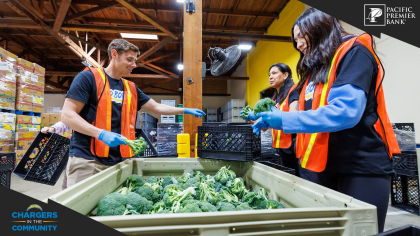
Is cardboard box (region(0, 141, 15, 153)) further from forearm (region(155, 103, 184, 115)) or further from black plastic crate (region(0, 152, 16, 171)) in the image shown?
forearm (region(155, 103, 184, 115))

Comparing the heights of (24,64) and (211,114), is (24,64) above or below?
above

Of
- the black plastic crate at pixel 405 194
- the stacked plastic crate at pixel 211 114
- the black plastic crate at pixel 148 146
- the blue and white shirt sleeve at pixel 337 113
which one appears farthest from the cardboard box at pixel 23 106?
the stacked plastic crate at pixel 211 114

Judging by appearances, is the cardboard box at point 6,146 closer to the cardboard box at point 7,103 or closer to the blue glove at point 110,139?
the cardboard box at point 7,103

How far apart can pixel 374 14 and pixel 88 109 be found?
3.83 metres

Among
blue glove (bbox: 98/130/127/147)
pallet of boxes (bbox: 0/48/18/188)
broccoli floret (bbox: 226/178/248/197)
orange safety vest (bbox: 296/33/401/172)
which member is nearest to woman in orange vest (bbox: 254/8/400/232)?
orange safety vest (bbox: 296/33/401/172)

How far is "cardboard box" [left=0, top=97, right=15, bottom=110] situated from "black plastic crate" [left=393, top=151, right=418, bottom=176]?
7.82 m

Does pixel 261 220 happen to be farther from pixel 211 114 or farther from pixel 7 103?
pixel 211 114

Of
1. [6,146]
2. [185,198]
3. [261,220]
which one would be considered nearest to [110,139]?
[185,198]

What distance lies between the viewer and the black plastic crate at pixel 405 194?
3183mm

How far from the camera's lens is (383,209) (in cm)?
104

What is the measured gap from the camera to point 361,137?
1038 millimetres

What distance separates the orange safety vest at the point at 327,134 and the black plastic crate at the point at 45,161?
6.81ft

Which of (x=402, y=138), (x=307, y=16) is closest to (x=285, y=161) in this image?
(x=307, y=16)

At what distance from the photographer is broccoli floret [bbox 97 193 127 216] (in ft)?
3.09
